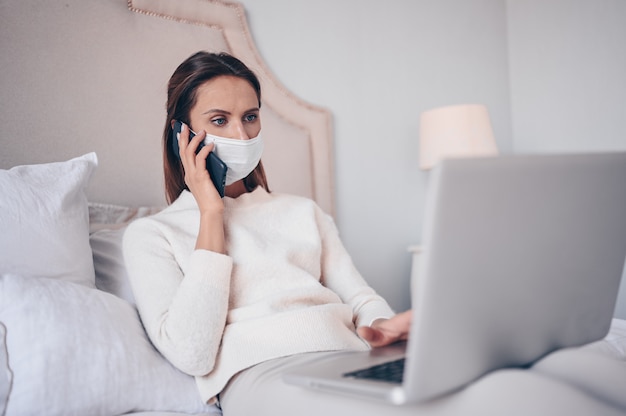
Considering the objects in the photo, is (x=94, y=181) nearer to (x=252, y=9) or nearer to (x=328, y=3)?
(x=252, y=9)

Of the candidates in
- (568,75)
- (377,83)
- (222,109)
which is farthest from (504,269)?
(568,75)

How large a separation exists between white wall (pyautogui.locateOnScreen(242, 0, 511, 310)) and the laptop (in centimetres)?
167

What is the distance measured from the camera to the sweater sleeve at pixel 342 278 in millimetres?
1287

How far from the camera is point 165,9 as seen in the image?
1.87m

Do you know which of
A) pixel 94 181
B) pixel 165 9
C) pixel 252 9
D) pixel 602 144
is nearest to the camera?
pixel 94 181

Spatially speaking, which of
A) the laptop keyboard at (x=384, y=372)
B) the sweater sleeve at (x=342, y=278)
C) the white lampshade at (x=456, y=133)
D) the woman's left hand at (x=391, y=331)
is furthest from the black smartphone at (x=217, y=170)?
the white lampshade at (x=456, y=133)

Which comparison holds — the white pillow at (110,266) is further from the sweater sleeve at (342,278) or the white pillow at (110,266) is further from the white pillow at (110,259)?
the sweater sleeve at (342,278)

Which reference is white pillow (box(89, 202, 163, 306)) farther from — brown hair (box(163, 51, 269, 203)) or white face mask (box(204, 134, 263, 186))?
white face mask (box(204, 134, 263, 186))

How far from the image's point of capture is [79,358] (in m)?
0.93

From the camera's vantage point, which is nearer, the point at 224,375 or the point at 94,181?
the point at 224,375

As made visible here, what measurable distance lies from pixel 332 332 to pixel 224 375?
211 millimetres

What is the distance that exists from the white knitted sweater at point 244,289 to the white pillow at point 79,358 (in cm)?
4

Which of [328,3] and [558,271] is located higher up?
[328,3]

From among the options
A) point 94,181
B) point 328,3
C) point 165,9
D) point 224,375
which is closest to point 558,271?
point 224,375
